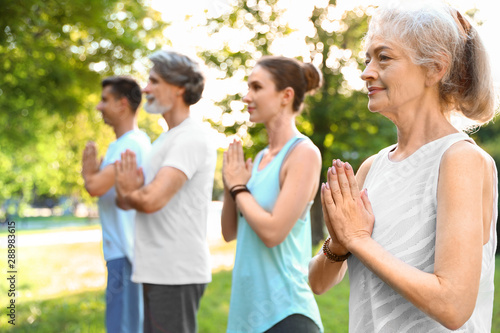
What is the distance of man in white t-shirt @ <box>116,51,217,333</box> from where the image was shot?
3.15 meters

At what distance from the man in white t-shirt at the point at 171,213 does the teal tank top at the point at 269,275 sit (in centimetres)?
56

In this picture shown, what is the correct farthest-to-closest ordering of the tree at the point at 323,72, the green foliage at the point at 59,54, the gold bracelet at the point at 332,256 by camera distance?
the tree at the point at 323,72
the green foliage at the point at 59,54
the gold bracelet at the point at 332,256

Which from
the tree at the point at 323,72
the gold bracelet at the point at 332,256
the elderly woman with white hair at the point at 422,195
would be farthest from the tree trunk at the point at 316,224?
the elderly woman with white hair at the point at 422,195

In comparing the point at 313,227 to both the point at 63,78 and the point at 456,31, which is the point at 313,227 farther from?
the point at 456,31

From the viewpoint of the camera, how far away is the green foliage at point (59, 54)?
10.8 meters

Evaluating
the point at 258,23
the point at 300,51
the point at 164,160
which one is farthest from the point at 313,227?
the point at 164,160

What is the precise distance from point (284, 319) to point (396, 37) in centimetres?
139

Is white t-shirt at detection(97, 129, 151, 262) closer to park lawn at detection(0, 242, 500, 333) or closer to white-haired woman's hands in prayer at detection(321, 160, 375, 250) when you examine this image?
white-haired woman's hands in prayer at detection(321, 160, 375, 250)

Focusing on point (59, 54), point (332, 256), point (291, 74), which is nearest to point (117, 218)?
point (291, 74)

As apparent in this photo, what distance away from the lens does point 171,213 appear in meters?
3.27

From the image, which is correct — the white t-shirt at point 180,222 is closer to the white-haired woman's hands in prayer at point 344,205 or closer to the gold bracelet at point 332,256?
the gold bracelet at point 332,256

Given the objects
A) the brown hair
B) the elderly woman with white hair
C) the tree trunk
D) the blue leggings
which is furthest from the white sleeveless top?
the tree trunk

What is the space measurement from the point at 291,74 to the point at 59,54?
1115 cm

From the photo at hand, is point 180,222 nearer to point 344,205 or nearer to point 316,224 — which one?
point 344,205
